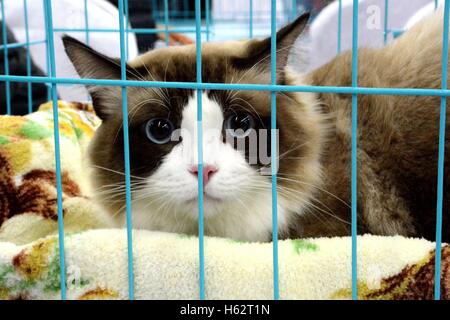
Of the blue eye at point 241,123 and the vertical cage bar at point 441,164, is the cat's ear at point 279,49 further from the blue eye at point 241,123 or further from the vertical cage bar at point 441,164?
the vertical cage bar at point 441,164

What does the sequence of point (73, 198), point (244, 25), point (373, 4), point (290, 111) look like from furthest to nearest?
point (244, 25), point (373, 4), point (73, 198), point (290, 111)

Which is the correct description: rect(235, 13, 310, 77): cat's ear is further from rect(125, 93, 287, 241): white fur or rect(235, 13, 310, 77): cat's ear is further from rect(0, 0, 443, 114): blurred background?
rect(0, 0, 443, 114): blurred background

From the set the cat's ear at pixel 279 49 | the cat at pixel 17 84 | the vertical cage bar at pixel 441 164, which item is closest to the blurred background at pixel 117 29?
the cat at pixel 17 84

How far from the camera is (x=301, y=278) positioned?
0.95m

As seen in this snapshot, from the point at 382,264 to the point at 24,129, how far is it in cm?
115

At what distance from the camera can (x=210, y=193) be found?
101 centimetres

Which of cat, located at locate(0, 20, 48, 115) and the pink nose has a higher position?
cat, located at locate(0, 20, 48, 115)

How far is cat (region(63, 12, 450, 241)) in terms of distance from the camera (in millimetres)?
1051

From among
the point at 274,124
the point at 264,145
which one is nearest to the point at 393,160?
the point at 264,145

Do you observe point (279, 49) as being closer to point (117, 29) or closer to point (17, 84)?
point (117, 29)

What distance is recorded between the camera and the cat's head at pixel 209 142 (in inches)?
40.4

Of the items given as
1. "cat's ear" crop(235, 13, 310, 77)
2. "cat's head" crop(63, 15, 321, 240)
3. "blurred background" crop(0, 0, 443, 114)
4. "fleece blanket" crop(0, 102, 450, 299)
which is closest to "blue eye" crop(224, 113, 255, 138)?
"cat's head" crop(63, 15, 321, 240)
